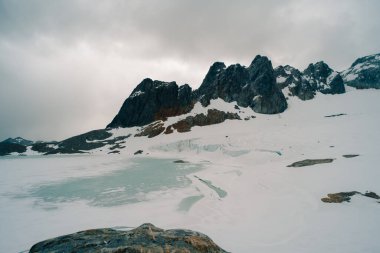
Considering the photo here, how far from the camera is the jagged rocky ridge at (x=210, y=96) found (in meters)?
129

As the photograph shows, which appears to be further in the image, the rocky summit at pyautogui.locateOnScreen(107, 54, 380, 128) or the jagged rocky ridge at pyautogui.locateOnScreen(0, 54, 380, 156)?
the rocky summit at pyautogui.locateOnScreen(107, 54, 380, 128)

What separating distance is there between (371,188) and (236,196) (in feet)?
32.6

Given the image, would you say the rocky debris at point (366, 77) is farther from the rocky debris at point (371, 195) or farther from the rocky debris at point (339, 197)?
the rocky debris at point (339, 197)

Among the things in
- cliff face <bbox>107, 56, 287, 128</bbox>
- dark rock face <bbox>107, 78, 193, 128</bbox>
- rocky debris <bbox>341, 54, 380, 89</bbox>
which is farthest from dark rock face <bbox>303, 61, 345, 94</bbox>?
dark rock face <bbox>107, 78, 193, 128</bbox>

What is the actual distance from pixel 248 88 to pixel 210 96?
2152 cm

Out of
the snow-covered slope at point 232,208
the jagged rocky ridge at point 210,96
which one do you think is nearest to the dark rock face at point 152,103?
the jagged rocky ridge at point 210,96

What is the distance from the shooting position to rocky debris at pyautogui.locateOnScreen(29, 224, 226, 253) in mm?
7914

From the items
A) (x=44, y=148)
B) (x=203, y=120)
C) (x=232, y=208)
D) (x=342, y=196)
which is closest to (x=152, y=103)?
(x=203, y=120)

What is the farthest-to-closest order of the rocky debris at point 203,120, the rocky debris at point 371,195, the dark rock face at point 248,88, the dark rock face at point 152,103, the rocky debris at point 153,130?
the dark rock face at point 152,103
the dark rock face at point 248,88
the rocky debris at point 153,130
the rocky debris at point 203,120
the rocky debris at point 371,195

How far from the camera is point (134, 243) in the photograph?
8.14 meters

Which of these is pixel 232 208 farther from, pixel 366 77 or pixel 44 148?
pixel 366 77

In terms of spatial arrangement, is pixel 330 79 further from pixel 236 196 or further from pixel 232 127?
pixel 236 196

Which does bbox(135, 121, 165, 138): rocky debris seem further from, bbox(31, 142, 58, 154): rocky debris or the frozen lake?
the frozen lake

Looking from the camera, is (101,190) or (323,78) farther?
(323,78)
